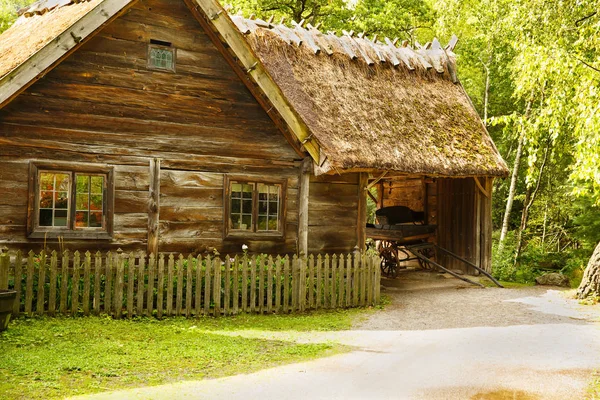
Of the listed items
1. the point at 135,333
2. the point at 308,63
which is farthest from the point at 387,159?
the point at 135,333

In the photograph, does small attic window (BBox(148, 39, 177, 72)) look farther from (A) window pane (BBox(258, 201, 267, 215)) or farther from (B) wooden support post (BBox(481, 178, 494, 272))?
(B) wooden support post (BBox(481, 178, 494, 272))

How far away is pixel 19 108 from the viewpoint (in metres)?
11.7

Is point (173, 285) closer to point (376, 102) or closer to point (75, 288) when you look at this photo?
point (75, 288)

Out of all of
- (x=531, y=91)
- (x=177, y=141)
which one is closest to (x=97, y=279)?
(x=177, y=141)

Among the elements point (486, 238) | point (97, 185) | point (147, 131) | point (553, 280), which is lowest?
point (553, 280)

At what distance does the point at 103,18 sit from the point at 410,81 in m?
9.96

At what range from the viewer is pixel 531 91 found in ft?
73.9

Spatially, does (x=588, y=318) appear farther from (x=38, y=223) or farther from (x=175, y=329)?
(x=38, y=223)

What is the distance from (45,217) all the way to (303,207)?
5417mm

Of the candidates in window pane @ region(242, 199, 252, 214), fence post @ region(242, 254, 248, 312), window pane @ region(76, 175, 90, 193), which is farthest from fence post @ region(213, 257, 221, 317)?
window pane @ region(76, 175, 90, 193)

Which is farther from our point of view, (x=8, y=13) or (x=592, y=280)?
(x=8, y=13)

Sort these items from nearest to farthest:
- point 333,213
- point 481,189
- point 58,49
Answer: point 58,49 < point 333,213 < point 481,189

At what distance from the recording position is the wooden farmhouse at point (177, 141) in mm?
11820

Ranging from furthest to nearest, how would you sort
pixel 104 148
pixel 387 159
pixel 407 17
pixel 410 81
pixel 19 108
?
pixel 407 17 → pixel 410 81 → pixel 387 159 → pixel 104 148 → pixel 19 108
